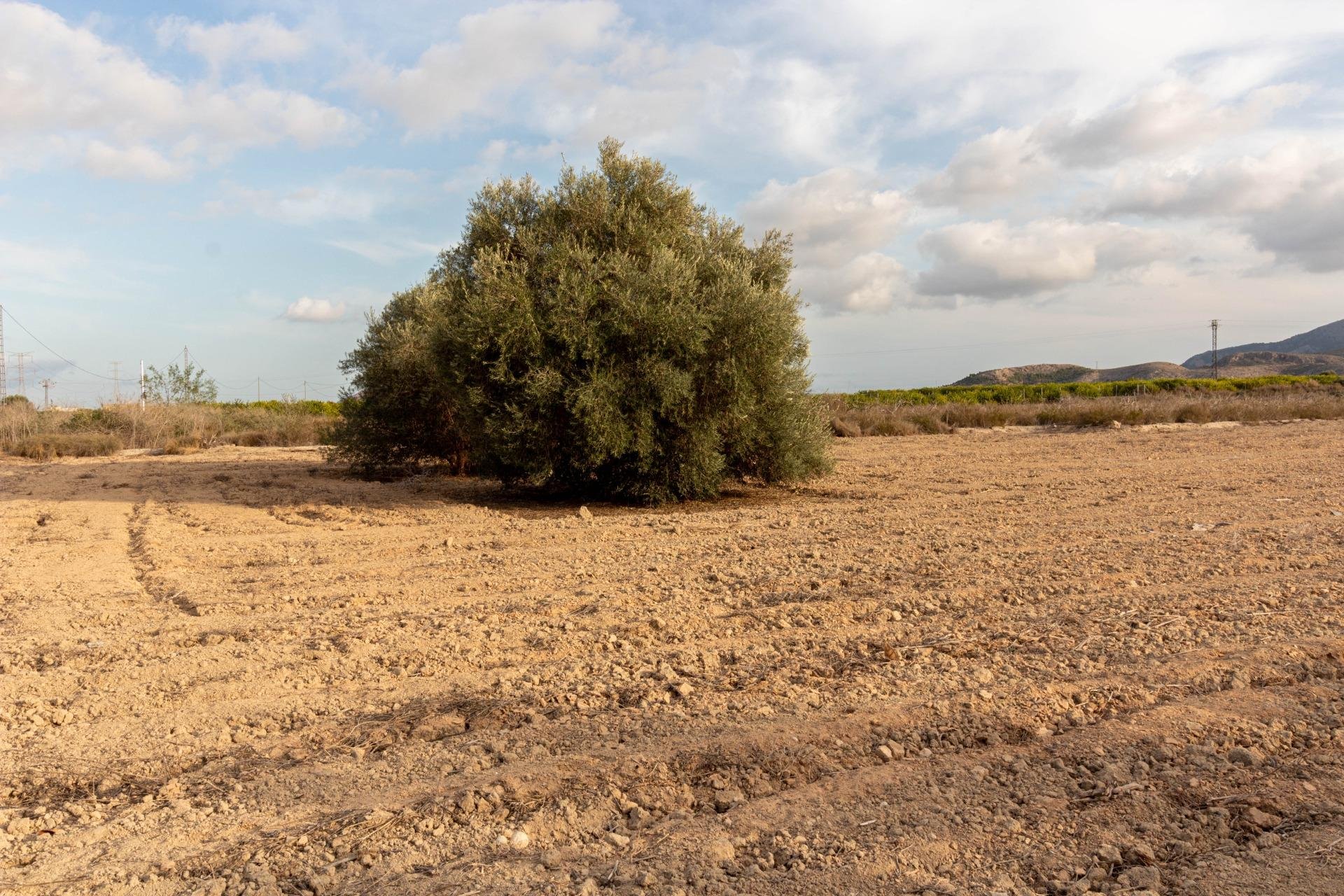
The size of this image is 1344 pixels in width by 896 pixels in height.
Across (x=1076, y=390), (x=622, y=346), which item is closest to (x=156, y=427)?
(x=622, y=346)

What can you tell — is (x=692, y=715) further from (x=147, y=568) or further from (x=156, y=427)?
(x=156, y=427)

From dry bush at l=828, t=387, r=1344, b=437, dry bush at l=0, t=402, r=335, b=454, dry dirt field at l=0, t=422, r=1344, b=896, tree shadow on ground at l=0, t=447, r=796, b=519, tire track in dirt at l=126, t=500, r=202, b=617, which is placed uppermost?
dry bush at l=0, t=402, r=335, b=454

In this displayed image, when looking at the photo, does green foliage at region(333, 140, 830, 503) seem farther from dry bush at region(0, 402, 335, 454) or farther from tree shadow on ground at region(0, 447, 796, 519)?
dry bush at region(0, 402, 335, 454)

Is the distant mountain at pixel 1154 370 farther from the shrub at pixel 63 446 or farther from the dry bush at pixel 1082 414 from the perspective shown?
the shrub at pixel 63 446

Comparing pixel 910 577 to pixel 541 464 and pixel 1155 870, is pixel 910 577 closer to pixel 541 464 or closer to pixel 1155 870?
pixel 1155 870

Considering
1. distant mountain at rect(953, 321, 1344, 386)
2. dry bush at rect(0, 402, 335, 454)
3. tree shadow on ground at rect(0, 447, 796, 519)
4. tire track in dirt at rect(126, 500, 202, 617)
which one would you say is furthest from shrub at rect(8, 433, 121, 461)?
distant mountain at rect(953, 321, 1344, 386)

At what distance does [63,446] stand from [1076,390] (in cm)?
4724

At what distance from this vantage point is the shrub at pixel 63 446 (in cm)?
2572

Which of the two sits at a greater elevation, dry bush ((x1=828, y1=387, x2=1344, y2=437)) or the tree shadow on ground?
dry bush ((x1=828, y1=387, x2=1344, y2=437))

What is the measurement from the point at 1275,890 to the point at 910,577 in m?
4.56

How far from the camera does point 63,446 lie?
1034 inches

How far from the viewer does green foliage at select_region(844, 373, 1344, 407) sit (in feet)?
145

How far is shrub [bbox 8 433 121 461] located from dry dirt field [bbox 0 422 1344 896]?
19.8 meters

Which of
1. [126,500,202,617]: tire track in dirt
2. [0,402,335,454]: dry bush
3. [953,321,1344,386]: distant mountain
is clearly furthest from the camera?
[953,321,1344,386]: distant mountain
